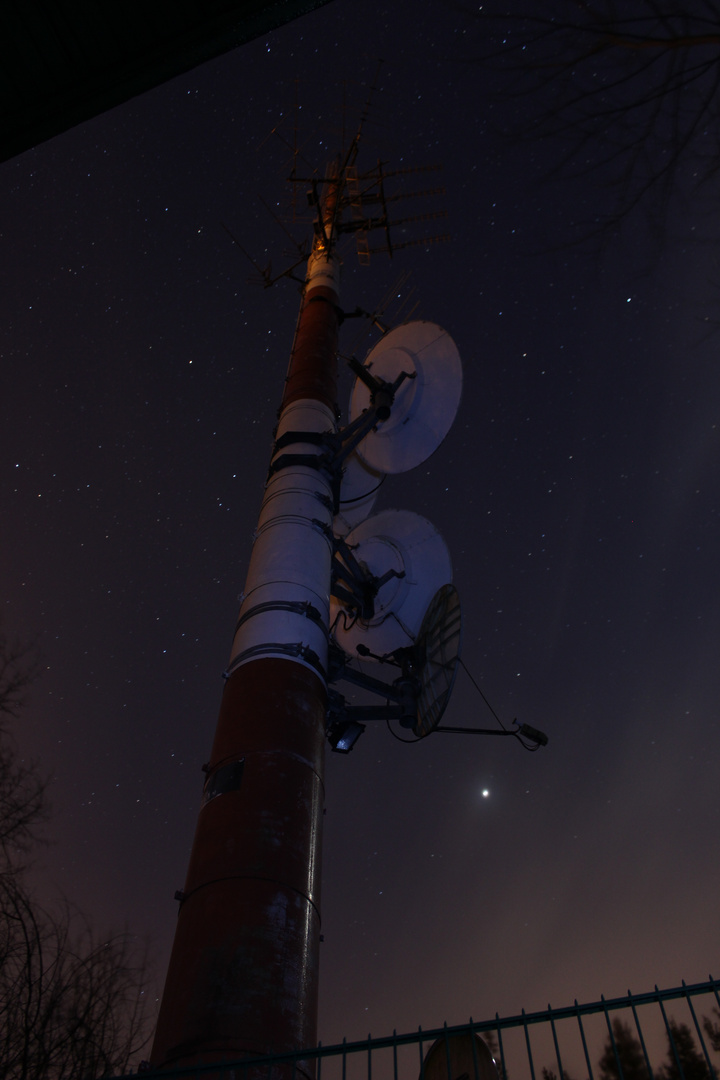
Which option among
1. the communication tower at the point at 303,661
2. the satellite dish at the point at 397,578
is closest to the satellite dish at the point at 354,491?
the communication tower at the point at 303,661

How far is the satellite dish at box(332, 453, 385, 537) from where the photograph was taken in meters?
20.9

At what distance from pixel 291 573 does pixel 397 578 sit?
593 cm

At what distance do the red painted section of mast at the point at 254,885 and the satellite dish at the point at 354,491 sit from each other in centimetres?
985

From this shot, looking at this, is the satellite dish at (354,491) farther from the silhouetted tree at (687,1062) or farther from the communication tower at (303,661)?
the silhouetted tree at (687,1062)

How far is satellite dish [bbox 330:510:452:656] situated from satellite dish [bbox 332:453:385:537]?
178 cm

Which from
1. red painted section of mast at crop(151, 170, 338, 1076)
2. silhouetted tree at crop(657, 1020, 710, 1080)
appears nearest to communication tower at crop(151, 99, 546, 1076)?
red painted section of mast at crop(151, 170, 338, 1076)

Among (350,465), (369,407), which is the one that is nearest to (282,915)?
(369,407)

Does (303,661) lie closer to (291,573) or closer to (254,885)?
(291,573)

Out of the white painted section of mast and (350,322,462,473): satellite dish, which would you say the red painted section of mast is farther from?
(350,322,462,473): satellite dish

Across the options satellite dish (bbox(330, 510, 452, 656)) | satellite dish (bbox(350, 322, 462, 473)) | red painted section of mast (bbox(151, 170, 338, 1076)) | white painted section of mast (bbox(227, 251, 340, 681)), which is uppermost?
satellite dish (bbox(350, 322, 462, 473))

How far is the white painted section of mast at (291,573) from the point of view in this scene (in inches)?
468

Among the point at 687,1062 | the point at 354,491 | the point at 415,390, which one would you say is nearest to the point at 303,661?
the point at 415,390

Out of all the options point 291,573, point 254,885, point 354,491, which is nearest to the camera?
point 254,885

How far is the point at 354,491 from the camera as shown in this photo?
69.6ft
